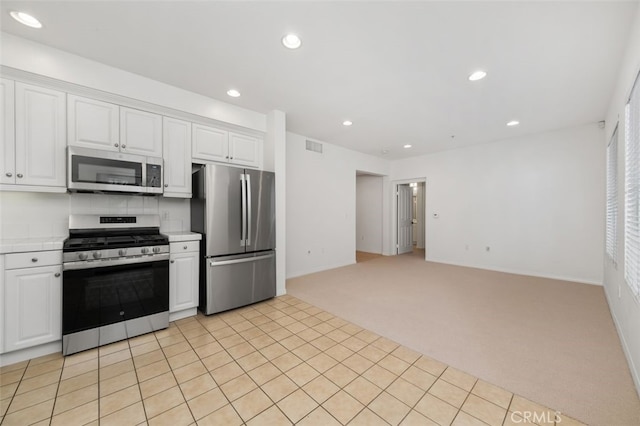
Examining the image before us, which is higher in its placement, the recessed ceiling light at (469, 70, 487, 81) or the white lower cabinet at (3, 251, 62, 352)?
the recessed ceiling light at (469, 70, 487, 81)

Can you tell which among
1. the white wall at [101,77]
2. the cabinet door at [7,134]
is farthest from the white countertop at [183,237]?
the white wall at [101,77]

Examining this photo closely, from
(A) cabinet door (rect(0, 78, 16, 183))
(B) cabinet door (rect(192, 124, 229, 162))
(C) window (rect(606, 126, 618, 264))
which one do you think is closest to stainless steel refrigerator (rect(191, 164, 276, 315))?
(B) cabinet door (rect(192, 124, 229, 162))

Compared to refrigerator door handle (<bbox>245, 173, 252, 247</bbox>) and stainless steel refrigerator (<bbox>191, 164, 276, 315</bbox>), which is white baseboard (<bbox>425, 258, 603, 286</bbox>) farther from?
refrigerator door handle (<bbox>245, 173, 252, 247</bbox>)

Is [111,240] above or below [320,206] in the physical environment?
below

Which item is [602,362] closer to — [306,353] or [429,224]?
[306,353]

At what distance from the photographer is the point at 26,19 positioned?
1955mm

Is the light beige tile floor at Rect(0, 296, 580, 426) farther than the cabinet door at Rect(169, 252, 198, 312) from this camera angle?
No

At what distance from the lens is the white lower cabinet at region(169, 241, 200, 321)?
2771 millimetres

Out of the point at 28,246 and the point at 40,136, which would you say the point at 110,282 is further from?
the point at 40,136

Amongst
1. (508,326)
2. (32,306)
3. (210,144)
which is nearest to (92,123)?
(210,144)

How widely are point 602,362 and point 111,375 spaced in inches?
159

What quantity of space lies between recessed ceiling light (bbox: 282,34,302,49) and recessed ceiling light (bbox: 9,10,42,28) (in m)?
1.99

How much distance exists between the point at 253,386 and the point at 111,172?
98.7 inches

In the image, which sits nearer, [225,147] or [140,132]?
[140,132]
